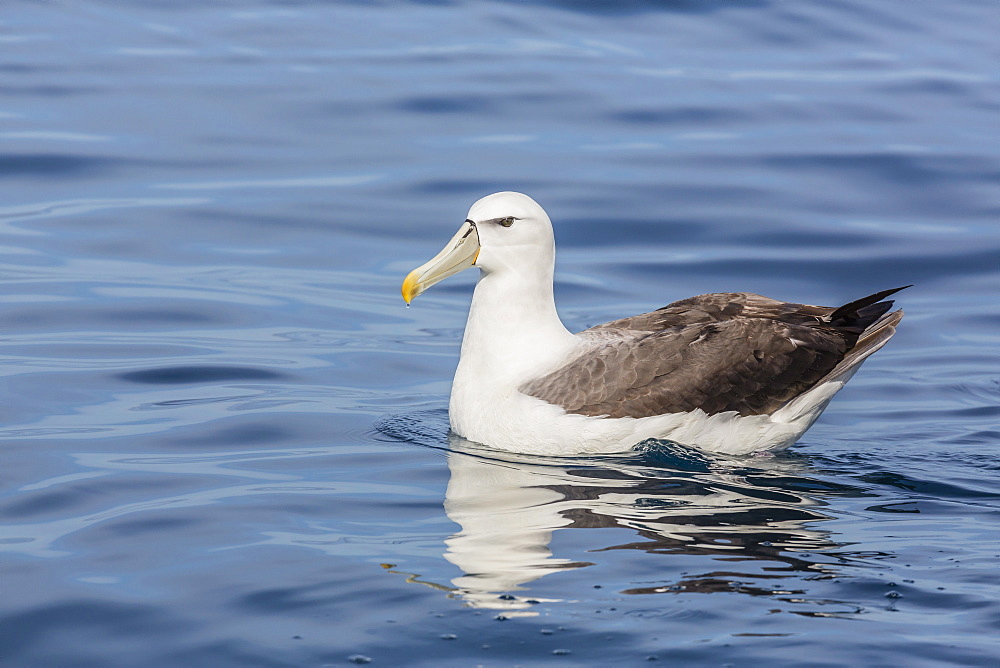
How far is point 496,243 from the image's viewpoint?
27.0 feet

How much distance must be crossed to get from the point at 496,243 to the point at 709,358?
142cm

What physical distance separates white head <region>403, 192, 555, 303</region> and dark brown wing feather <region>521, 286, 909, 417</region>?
2.16 feet

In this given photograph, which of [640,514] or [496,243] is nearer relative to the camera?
[640,514]

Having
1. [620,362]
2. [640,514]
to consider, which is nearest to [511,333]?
[620,362]

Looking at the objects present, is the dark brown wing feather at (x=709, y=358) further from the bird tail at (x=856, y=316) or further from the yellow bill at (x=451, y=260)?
the yellow bill at (x=451, y=260)

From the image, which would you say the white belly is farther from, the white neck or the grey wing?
the white neck

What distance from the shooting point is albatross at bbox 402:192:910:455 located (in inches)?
309

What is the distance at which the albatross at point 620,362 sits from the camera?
7844 millimetres

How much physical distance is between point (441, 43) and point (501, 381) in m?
13.6

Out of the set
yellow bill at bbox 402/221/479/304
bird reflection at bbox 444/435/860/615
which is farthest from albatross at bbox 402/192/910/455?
bird reflection at bbox 444/435/860/615

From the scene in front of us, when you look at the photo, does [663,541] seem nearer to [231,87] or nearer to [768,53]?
[231,87]

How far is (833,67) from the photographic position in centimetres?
2028

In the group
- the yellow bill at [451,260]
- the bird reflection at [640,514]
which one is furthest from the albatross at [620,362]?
the bird reflection at [640,514]

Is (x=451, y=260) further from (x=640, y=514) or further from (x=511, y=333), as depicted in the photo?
(x=640, y=514)
